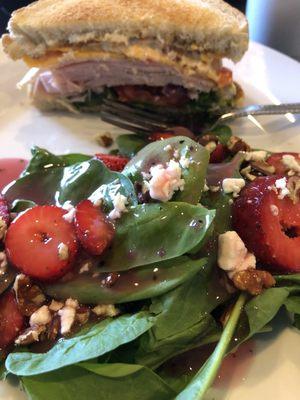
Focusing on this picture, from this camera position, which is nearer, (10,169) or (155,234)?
(155,234)

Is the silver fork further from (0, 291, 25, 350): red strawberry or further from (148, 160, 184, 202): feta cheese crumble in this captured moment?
(0, 291, 25, 350): red strawberry

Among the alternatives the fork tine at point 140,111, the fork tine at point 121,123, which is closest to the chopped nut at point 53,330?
the fork tine at point 121,123

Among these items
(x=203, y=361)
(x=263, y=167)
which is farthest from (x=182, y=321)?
(x=263, y=167)

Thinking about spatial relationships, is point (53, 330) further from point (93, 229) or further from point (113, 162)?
point (113, 162)

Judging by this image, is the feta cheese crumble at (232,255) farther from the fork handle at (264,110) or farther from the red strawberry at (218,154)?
the fork handle at (264,110)

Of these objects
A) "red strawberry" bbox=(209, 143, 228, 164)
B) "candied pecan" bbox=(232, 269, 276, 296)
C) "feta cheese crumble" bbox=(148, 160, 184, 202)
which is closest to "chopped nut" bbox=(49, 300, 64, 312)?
"feta cheese crumble" bbox=(148, 160, 184, 202)

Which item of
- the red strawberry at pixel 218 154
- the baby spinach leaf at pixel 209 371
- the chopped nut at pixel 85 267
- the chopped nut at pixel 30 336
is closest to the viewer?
the baby spinach leaf at pixel 209 371
